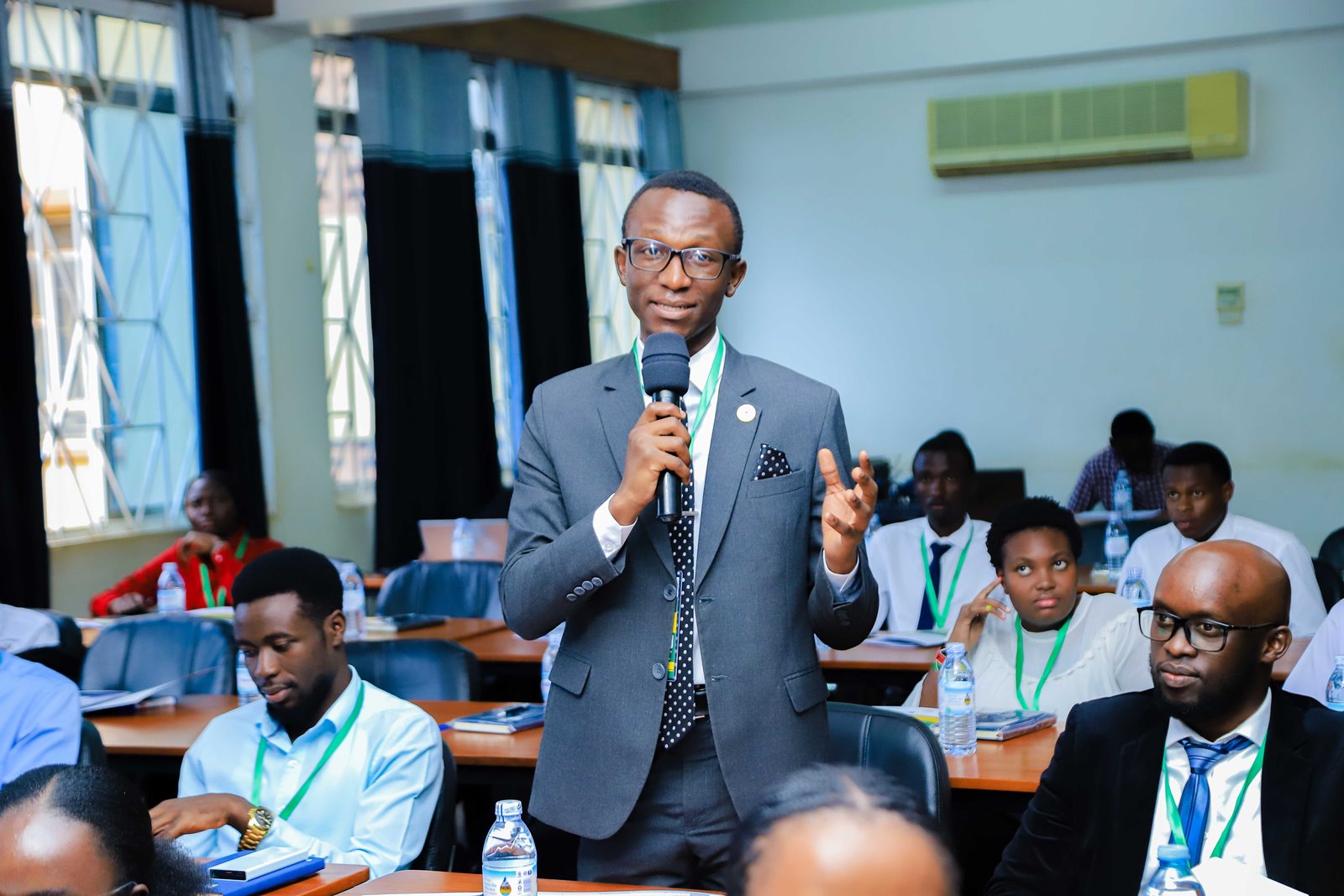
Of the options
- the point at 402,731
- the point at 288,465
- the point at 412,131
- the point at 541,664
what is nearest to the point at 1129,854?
the point at 402,731

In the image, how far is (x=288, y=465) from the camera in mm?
7480

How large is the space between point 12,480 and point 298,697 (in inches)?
139

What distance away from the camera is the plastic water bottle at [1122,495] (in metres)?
7.90

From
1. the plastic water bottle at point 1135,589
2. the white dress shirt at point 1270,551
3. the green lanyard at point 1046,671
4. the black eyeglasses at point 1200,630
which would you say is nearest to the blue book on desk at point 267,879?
the black eyeglasses at point 1200,630

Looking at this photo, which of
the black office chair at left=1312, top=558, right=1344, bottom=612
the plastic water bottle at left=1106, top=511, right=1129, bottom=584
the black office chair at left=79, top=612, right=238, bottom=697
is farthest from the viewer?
the plastic water bottle at left=1106, top=511, right=1129, bottom=584

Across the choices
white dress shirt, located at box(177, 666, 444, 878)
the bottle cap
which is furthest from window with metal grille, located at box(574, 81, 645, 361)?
the bottle cap

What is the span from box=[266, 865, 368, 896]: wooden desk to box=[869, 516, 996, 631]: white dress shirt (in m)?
3.31

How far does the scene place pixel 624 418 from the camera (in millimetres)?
2184

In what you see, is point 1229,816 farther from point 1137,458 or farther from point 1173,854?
point 1137,458

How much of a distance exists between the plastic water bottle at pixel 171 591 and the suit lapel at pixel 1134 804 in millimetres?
4331

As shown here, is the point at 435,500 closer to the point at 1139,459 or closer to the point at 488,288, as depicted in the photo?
the point at 488,288

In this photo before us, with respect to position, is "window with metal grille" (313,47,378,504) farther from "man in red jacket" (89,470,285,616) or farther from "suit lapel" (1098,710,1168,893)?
"suit lapel" (1098,710,1168,893)

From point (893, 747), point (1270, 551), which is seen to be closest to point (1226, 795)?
point (893, 747)

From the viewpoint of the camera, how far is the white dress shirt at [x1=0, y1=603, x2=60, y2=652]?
4.17 meters
